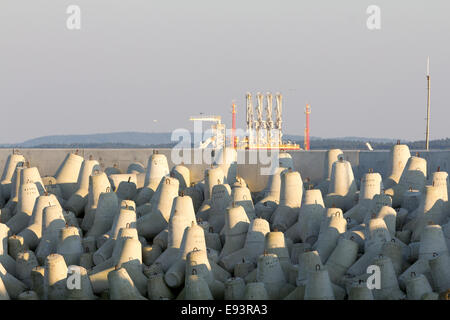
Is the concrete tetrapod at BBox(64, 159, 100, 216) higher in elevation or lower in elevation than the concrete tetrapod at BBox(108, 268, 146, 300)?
higher

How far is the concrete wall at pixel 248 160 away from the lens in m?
14.1

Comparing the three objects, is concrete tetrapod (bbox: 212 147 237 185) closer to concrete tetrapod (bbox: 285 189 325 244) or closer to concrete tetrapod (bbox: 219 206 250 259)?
concrete tetrapod (bbox: 285 189 325 244)

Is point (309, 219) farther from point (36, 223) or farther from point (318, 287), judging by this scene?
point (36, 223)

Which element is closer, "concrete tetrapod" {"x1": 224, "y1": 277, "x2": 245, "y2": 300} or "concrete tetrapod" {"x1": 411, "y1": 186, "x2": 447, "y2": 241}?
"concrete tetrapod" {"x1": 224, "y1": 277, "x2": 245, "y2": 300}

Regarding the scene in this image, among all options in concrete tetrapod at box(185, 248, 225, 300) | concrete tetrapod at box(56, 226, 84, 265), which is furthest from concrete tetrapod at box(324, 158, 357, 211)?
concrete tetrapod at box(56, 226, 84, 265)

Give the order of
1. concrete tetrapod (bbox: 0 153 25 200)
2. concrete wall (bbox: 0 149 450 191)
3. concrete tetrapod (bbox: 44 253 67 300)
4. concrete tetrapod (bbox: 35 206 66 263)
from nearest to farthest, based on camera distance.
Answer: concrete tetrapod (bbox: 44 253 67 300), concrete tetrapod (bbox: 35 206 66 263), concrete wall (bbox: 0 149 450 191), concrete tetrapod (bbox: 0 153 25 200)

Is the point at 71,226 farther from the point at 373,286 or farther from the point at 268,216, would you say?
Result: the point at 373,286

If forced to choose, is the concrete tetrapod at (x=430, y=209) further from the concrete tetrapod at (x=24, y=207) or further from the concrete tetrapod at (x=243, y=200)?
the concrete tetrapod at (x=24, y=207)

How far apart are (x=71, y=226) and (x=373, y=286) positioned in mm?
4981

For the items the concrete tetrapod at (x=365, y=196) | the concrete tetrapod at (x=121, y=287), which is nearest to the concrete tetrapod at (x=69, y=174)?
the concrete tetrapod at (x=121, y=287)

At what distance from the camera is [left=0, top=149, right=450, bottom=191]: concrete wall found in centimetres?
1412

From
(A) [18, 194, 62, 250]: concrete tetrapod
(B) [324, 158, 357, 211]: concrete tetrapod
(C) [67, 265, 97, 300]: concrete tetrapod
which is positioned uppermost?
(B) [324, 158, 357, 211]: concrete tetrapod

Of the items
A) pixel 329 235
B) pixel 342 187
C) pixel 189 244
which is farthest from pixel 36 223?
pixel 342 187

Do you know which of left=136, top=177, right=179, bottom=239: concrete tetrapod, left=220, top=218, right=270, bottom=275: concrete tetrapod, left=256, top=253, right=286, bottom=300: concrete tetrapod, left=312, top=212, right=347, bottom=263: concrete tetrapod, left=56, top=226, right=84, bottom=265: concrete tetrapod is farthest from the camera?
left=136, top=177, right=179, bottom=239: concrete tetrapod
